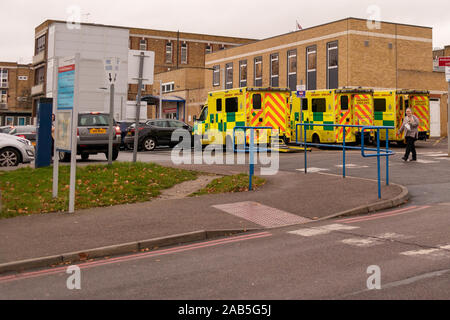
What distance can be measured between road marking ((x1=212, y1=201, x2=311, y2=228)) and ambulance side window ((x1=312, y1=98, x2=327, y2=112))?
16537 mm

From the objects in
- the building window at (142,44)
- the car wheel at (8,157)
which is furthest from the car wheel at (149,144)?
the building window at (142,44)

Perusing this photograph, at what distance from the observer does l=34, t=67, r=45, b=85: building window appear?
68.2m

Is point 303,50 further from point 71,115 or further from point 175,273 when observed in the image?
point 175,273

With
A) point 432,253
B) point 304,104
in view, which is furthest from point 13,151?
point 432,253

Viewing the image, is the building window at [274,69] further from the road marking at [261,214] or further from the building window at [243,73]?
the road marking at [261,214]

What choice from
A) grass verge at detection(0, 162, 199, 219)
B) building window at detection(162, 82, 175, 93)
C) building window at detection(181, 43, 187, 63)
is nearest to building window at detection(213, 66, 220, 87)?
building window at detection(162, 82, 175, 93)

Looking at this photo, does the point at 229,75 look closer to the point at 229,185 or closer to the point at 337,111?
the point at 337,111

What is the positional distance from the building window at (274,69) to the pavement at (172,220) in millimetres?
34922

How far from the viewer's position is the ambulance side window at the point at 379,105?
90.2 ft

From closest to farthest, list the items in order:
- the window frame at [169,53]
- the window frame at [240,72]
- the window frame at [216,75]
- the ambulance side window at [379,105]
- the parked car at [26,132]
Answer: the parked car at [26,132] → the ambulance side window at [379,105] → the window frame at [240,72] → the window frame at [216,75] → the window frame at [169,53]

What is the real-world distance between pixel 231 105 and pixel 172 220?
15.0m

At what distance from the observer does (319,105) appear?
26547mm

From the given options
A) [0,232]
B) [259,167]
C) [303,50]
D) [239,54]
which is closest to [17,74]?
[239,54]

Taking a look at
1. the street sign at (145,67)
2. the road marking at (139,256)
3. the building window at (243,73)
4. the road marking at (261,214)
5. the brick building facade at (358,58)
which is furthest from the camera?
the building window at (243,73)
